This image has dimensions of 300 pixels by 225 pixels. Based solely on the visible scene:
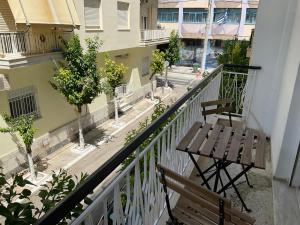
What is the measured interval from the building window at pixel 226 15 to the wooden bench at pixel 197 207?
26551 mm

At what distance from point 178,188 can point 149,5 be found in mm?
16920

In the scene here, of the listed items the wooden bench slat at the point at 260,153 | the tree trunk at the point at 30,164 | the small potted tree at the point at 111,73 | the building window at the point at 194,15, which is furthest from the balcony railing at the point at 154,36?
the wooden bench slat at the point at 260,153

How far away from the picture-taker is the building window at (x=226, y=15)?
82.7 ft

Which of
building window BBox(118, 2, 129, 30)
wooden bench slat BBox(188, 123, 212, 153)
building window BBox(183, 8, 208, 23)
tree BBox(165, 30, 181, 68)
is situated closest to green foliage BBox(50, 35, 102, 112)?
building window BBox(118, 2, 129, 30)

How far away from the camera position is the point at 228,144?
2459 mm

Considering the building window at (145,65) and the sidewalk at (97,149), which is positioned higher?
the building window at (145,65)

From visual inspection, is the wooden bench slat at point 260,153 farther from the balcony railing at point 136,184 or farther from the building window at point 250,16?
the building window at point 250,16

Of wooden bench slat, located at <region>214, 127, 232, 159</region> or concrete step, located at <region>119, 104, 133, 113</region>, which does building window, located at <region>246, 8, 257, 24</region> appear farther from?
wooden bench slat, located at <region>214, 127, 232, 159</region>

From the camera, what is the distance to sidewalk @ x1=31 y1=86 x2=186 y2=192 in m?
9.22

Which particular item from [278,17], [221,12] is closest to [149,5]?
[221,12]

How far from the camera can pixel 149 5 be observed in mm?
16812

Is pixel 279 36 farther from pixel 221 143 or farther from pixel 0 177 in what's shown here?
pixel 0 177

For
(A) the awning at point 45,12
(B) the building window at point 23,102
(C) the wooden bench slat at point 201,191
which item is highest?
(A) the awning at point 45,12

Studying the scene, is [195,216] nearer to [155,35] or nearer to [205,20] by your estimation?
[155,35]
